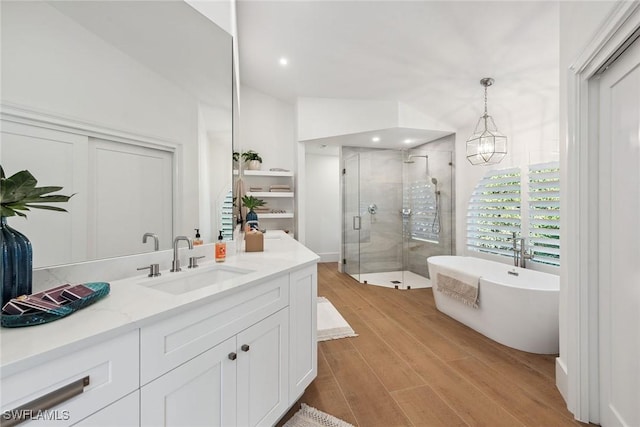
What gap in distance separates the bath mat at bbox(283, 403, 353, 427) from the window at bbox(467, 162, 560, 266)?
2.85 metres

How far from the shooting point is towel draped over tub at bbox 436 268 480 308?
8.50 ft

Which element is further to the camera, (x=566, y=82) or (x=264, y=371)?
(x=566, y=82)

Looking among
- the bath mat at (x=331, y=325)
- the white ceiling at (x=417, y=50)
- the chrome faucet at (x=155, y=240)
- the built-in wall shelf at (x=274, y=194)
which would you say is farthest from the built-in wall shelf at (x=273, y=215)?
the chrome faucet at (x=155, y=240)

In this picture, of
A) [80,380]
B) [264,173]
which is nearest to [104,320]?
[80,380]

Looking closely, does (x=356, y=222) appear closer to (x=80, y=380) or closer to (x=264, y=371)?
(x=264, y=371)

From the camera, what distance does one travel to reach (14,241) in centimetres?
90

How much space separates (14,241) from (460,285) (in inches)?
125

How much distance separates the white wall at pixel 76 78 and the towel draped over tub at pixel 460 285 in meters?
2.66

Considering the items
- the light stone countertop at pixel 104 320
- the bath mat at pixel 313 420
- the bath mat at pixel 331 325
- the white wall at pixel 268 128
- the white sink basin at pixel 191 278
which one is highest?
the white wall at pixel 268 128

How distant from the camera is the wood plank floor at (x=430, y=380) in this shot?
158 cm

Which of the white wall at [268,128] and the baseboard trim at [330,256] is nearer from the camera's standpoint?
the white wall at [268,128]

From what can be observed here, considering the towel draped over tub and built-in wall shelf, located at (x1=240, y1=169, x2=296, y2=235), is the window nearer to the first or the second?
the towel draped over tub

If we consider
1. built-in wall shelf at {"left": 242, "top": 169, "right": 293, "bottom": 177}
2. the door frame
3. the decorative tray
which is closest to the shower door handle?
built-in wall shelf at {"left": 242, "top": 169, "right": 293, "bottom": 177}

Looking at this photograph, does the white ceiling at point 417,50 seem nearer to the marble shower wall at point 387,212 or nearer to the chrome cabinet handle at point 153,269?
the marble shower wall at point 387,212
